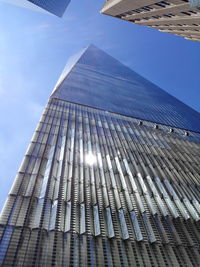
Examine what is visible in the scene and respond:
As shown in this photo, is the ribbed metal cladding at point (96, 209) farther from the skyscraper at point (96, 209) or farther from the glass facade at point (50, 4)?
the glass facade at point (50, 4)

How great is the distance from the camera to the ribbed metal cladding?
1148 cm

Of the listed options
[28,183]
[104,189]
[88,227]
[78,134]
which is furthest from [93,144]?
[88,227]

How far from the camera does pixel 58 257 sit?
10.8 meters

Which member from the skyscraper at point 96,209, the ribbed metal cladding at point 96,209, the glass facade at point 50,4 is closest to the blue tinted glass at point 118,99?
the glass facade at point 50,4

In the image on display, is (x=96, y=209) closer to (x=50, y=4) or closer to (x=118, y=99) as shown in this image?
(x=50, y=4)

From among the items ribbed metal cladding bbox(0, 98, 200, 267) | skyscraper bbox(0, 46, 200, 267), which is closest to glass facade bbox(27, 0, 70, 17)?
skyscraper bbox(0, 46, 200, 267)

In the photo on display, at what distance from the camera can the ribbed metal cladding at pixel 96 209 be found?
452 inches

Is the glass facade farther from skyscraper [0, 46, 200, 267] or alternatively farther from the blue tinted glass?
skyscraper [0, 46, 200, 267]

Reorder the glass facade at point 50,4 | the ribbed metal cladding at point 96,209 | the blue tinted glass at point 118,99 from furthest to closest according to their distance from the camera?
1. the blue tinted glass at point 118,99
2. the glass facade at point 50,4
3. the ribbed metal cladding at point 96,209

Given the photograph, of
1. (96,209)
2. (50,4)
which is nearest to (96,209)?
(96,209)

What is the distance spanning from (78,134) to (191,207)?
17.1 m

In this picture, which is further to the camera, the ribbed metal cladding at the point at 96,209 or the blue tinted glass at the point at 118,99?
the blue tinted glass at the point at 118,99

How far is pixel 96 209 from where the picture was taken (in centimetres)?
1494

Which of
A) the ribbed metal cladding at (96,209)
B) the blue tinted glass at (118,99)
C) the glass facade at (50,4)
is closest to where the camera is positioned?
the ribbed metal cladding at (96,209)
